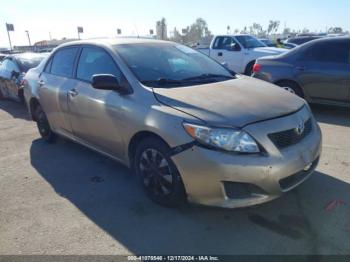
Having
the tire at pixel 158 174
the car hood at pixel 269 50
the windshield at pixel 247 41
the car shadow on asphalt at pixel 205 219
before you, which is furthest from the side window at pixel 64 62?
the windshield at pixel 247 41

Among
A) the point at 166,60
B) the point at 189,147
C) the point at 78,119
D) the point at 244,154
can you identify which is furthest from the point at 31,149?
the point at 244,154

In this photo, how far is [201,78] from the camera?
406 cm

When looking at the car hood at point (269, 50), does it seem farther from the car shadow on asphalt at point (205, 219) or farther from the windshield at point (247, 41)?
the car shadow on asphalt at point (205, 219)

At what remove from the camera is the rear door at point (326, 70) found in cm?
645

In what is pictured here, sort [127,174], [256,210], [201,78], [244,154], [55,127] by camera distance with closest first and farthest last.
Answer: [244,154]
[256,210]
[201,78]
[127,174]
[55,127]

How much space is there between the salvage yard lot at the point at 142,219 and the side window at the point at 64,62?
1.37 m

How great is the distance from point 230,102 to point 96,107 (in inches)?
65.1

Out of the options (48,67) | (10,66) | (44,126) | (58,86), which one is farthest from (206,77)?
(10,66)

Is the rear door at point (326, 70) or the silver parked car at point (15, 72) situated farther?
the silver parked car at point (15, 72)

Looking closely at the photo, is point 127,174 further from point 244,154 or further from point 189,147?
point 244,154

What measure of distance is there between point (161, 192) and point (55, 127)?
105 inches

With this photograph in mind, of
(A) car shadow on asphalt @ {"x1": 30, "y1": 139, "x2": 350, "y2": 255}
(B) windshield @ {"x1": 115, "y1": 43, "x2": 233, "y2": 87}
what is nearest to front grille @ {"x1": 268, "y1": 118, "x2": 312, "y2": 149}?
(A) car shadow on asphalt @ {"x1": 30, "y1": 139, "x2": 350, "y2": 255}

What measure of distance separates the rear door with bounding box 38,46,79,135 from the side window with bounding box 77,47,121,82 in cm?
19

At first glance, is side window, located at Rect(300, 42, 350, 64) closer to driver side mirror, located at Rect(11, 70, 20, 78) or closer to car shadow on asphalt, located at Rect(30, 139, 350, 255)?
car shadow on asphalt, located at Rect(30, 139, 350, 255)
